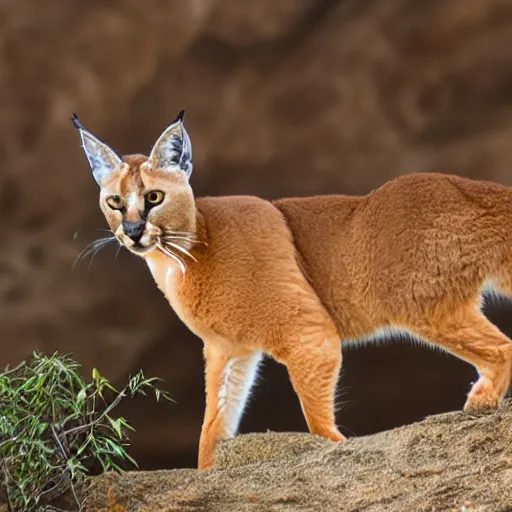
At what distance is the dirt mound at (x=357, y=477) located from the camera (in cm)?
240

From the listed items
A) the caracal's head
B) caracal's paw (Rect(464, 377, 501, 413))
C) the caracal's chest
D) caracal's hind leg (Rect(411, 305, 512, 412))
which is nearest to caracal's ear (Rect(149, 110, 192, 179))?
the caracal's head

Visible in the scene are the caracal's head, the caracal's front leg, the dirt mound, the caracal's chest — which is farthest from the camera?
the caracal's front leg

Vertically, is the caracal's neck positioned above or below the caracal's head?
below

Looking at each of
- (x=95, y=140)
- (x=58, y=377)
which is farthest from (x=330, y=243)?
(x=58, y=377)

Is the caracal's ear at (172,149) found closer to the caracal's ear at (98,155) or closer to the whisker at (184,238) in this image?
the caracal's ear at (98,155)

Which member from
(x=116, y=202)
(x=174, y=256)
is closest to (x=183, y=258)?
(x=174, y=256)

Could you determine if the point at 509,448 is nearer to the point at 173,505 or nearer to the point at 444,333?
the point at 444,333

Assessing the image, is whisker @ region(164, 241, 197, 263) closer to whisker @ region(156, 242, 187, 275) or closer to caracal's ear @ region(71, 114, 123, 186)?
whisker @ region(156, 242, 187, 275)

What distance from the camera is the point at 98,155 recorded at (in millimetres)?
3189

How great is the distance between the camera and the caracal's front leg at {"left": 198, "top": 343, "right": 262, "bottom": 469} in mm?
3443

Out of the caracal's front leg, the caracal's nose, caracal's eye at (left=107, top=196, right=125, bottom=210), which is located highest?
caracal's eye at (left=107, top=196, right=125, bottom=210)

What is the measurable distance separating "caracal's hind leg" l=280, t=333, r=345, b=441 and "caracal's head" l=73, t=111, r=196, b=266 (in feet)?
1.85

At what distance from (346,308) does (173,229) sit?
2.45 feet

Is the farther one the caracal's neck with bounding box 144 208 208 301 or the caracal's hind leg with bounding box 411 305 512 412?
the caracal's neck with bounding box 144 208 208 301
